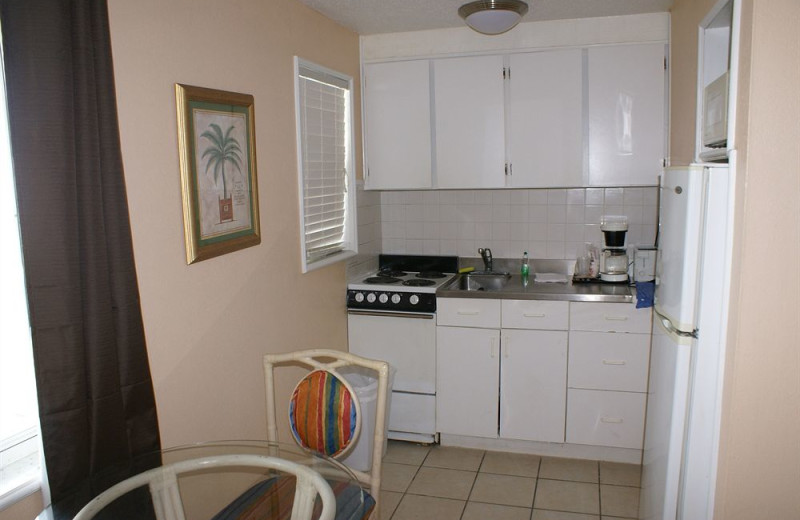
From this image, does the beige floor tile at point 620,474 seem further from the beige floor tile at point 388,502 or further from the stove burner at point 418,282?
the stove burner at point 418,282

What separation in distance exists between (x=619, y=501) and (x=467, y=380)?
Answer: 1003 millimetres

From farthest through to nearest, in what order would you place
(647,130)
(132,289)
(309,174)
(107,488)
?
(647,130) < (309,174) < (132,289) < (107,488)

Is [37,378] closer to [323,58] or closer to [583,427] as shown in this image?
[323,58]

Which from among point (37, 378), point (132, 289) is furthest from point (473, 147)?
point (37, 378)

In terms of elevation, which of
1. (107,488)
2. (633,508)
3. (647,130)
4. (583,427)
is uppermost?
(647,130)

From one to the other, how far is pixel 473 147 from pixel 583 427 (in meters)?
1.72

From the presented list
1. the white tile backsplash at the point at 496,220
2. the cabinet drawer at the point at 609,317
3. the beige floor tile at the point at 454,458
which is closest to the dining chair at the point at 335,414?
the beige floor tile at the point at 454,458

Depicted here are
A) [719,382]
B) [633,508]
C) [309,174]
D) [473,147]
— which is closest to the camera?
[719,382]

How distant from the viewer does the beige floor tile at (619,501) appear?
10.0 feet

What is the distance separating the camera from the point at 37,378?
1696mm

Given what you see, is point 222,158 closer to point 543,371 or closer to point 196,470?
point 196,470

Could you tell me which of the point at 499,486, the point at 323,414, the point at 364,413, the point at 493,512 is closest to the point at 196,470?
the point at 323,414

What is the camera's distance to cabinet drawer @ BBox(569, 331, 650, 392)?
11.2 feet

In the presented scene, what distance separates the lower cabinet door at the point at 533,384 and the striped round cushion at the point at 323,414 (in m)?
1.57
